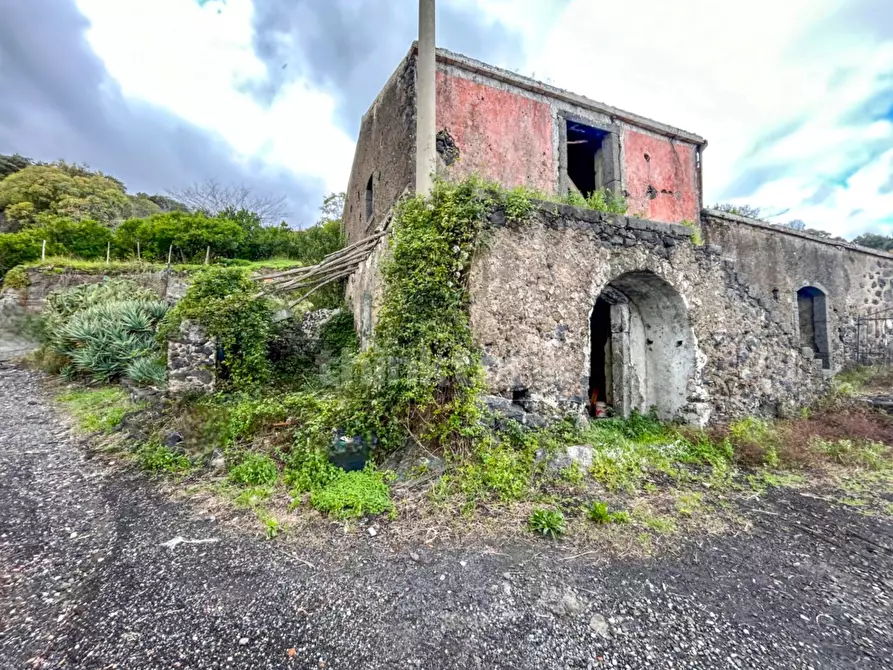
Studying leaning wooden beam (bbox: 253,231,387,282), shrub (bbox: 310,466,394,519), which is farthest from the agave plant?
shrub (bbox: 310,466,394,519)

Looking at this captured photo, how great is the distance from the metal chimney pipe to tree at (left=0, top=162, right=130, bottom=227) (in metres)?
24.8

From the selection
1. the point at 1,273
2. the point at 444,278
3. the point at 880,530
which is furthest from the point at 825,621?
the point at 1,273

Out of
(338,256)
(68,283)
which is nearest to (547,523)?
(338,256)

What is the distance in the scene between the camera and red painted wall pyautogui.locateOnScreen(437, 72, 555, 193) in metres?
7.32

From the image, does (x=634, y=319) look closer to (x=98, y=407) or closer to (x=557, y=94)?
(x=557, y=94)

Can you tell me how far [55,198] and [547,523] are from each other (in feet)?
108

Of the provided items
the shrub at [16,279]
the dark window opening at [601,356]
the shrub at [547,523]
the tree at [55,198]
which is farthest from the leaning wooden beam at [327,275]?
the tree at [55,198]

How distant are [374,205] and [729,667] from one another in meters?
8.86

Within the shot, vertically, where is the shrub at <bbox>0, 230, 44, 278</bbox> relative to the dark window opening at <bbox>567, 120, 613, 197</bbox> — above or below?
below

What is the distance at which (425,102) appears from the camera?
6301mm

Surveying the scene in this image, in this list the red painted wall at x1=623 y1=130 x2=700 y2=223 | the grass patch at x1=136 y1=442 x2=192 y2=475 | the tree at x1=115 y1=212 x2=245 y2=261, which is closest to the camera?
the grass patch at x1=136 y1=442 x2=192 y2=475

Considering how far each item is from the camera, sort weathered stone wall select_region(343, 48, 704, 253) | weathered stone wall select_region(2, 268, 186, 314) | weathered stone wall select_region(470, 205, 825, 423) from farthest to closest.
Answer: weathered stone wall select_region(2, 268, 186, 314)
weathered stone wall select_region(343, 48, 704, 253)
weathered stone wall select_region(470, 205, 825, 423)

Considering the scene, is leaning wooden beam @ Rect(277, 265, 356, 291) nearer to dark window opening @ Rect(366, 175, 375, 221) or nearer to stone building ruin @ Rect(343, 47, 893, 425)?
stone building ruin @ Rect(343, 47, 893, 425)

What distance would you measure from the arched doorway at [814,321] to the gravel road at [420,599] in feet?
31.6
